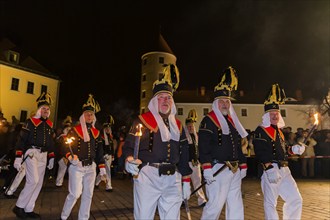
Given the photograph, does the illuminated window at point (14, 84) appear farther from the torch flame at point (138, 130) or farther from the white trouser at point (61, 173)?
the torch flame at point (138, 130)

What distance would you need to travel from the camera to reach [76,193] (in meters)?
6.20

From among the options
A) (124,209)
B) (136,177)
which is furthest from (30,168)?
(136,177)

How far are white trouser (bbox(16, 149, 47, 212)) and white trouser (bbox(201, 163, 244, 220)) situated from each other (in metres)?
4.04

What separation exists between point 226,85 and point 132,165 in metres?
2.58

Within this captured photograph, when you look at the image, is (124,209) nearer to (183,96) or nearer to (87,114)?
(87,114)

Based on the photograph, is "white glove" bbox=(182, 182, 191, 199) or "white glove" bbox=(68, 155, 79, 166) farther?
"white glove" bbox=(68, 155, 79, 166)

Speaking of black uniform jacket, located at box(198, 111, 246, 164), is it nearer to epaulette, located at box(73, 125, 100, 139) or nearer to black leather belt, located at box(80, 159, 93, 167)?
black leather belt, located at box(80, 159, 93, 167)

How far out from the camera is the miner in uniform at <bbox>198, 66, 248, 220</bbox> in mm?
4984

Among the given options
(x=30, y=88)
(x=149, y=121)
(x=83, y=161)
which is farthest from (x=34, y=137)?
(x=30, y=88)

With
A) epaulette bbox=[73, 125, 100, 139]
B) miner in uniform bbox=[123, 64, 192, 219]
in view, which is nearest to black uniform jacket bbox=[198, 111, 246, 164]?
miner in uniform bbox=[123, 64, 192, 219]

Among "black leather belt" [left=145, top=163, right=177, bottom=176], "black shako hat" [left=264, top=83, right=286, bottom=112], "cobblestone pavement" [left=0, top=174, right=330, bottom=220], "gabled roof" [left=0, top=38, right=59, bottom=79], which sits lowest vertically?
"cobblestone pavement" [left=0, top=174, right=330, bottom=220]

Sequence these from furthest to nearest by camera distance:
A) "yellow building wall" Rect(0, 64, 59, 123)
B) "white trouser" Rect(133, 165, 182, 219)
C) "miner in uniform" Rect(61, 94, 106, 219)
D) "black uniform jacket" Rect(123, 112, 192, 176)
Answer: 1. "yellow building wall" Rect(0, 64, 59, 123)
2. "miner in uniform" Rect(61, 94, 106, 219)
3. "black uniform jacket" Rect(123, 112, 192, 176)
4. "white trouser" Rect(133, 165, 182, 219)

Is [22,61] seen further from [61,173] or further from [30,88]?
[61,173]

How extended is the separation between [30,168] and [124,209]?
248 centimetres
